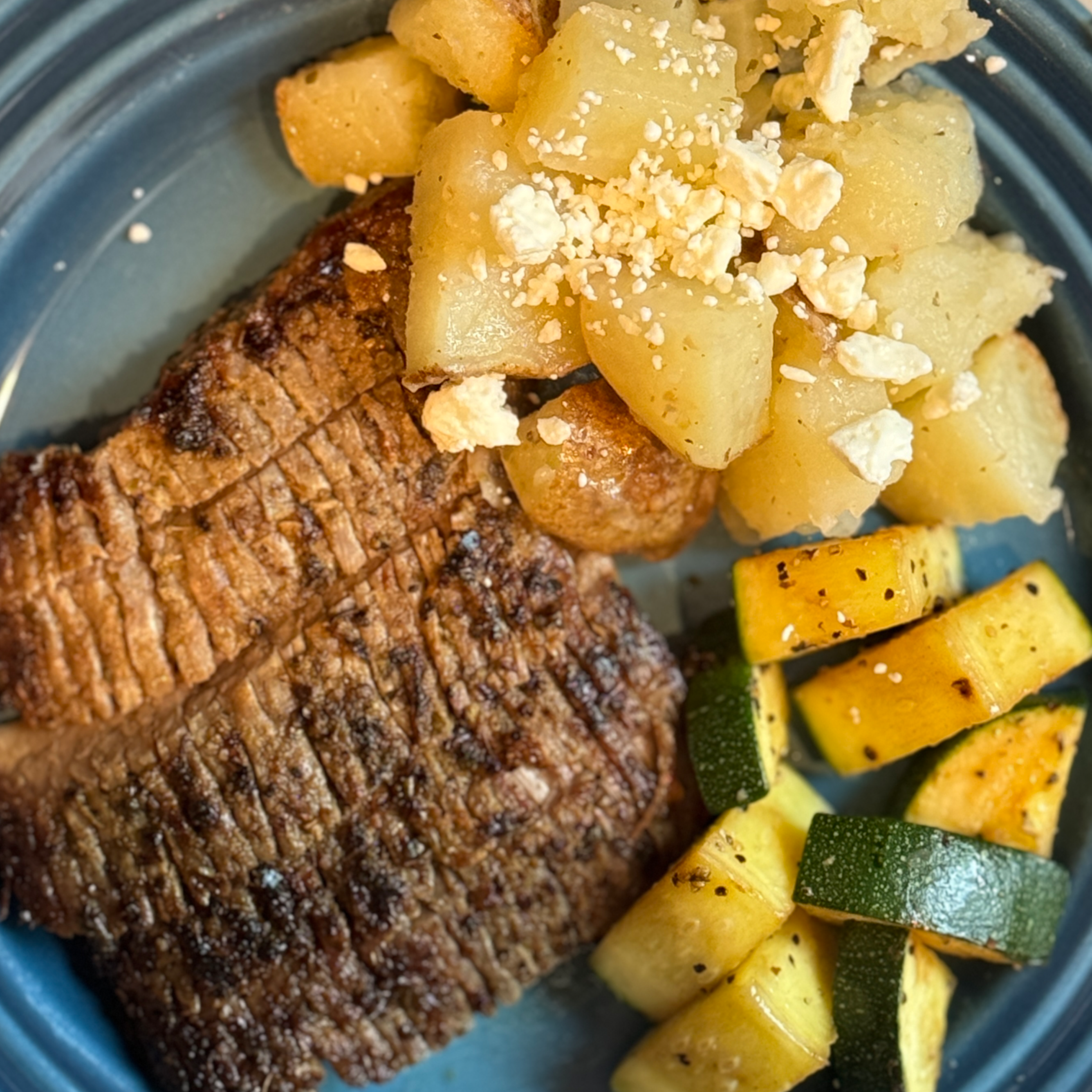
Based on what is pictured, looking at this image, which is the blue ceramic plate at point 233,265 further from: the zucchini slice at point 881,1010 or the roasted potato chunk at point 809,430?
the roasted potato chunk at point 809,430

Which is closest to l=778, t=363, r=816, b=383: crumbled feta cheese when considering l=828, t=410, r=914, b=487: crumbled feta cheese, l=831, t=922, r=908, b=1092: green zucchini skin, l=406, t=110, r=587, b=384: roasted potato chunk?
l=828, t=410, r=914, b=487: crumbled feta cheese

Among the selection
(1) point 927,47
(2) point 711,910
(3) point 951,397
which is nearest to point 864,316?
(3) point 951,397

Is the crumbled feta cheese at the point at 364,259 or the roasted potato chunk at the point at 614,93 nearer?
the roasted potato chunk at the point at 614,93

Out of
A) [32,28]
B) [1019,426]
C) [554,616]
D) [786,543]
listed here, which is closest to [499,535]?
[554,616]

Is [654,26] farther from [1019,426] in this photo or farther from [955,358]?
[1019,426]

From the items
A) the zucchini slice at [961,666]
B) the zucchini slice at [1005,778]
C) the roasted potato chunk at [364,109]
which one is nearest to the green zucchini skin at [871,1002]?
the zucchini slice at [1005,778]

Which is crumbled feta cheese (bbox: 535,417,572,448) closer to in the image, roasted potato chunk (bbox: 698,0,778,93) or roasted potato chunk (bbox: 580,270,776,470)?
roasted potato chunk (bbox: 580,270,776,470)

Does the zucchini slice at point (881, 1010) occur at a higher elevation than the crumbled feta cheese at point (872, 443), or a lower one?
lower
